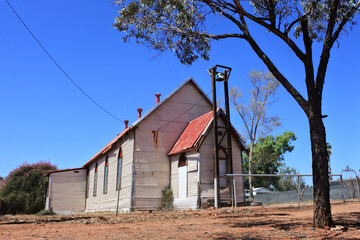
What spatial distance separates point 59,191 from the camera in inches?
1087

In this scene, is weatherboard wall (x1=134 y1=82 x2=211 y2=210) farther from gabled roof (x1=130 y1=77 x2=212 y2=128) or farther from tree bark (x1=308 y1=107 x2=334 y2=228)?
tree bark (x1=308 y1=107 x2=334 y2=228)

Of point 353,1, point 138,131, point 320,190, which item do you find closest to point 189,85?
point 138,131

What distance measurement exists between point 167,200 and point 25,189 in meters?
17.2

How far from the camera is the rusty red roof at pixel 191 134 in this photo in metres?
18.1

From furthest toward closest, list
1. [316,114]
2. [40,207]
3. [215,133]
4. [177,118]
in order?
[40,207] < [177,118] < [215,133] < [316,114]

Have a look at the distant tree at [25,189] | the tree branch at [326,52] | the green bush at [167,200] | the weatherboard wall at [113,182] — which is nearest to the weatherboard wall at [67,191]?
the weatherboard wall at [113,182]

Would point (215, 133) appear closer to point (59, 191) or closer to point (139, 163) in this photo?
point (139, 163)

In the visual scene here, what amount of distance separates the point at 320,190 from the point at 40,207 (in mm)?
27276

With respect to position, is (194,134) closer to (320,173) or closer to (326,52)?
(326,52)

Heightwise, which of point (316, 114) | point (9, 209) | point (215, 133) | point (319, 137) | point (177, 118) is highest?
point (177, 118)

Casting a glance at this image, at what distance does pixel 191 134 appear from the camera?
1936 centimetres

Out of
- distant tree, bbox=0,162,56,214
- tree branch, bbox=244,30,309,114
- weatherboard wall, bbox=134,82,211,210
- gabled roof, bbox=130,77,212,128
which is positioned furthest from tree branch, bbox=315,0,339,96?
distant tree, bbox=0,162,56,214

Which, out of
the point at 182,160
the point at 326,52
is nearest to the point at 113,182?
the point at 182,160

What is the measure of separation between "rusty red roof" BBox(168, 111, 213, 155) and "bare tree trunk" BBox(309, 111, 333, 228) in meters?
9.38
